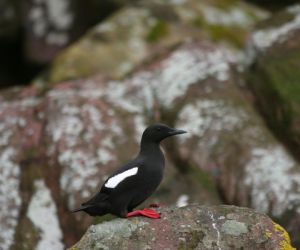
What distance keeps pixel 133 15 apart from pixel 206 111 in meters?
6.52

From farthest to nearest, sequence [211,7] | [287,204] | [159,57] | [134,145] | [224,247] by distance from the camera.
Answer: [211,7]
[159,57]
[134,145]
[287,204]
[224,247]

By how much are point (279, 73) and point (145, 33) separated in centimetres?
583

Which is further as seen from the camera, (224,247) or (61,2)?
(61,2)

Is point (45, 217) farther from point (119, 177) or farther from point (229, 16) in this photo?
point (229, 16)

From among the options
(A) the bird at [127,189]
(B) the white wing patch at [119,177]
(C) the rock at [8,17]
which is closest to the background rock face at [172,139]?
(A) the bird at [127,189]

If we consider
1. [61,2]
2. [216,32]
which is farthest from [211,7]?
[61,2]

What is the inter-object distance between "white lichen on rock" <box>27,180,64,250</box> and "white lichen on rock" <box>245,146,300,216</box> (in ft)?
11.0

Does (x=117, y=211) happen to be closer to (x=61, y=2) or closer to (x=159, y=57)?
(x=159, y=57)

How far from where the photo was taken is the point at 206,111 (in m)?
13.6

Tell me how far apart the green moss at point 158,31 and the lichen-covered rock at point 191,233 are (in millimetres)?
10774

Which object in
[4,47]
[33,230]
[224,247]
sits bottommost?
[4,47]

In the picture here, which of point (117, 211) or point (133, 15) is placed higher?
point (117, 211)

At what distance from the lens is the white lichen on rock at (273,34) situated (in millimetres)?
14852

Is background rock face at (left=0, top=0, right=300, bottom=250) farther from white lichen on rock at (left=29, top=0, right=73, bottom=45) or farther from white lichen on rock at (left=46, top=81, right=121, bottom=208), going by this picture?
white lichen on rock at (left=29, top=0, right=73, bottom=45)
